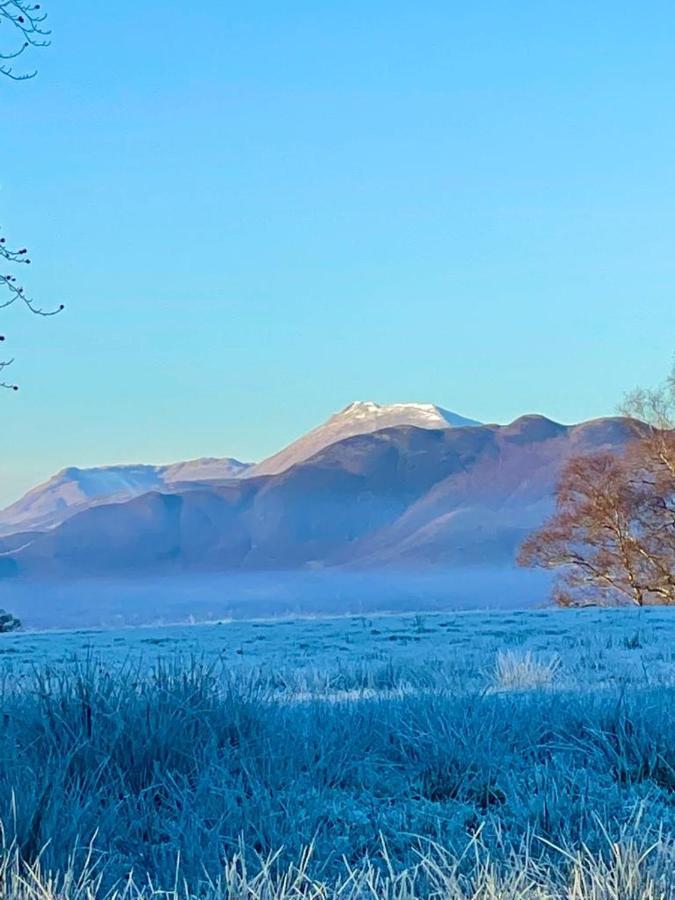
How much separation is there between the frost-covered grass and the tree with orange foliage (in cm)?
3146

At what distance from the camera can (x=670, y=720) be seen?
17.0ft

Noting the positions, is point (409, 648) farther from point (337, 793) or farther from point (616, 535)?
point (616, 535)

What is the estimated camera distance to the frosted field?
838cm

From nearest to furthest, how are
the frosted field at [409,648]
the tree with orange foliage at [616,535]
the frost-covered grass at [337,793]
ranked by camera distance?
the frost-covered grass at [337,793] → the frosted field at [409,648] → the tree with orange foliage at [616,535]

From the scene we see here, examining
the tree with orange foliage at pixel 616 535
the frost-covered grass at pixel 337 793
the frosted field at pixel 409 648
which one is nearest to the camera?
the frost-covered grass at pixel 337 793

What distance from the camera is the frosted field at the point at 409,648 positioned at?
838cm

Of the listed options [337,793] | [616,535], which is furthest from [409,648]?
[616,535]

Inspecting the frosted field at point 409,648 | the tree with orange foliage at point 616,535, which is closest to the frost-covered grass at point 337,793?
the frosted field at point 409,648

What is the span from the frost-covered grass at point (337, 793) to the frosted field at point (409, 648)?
3.85ft

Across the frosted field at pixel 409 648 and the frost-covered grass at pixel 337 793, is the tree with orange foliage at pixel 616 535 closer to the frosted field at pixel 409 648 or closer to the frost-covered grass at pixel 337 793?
the frosted field at pixel 409 648

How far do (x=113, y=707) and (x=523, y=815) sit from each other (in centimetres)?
203

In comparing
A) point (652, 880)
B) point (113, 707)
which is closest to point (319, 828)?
point (652, 880)

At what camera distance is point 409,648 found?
41.5 ft

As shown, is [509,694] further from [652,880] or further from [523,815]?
[652,880]
